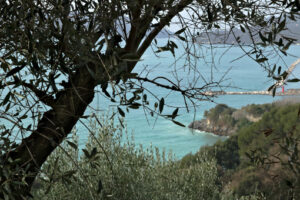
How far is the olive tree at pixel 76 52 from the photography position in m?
1.13

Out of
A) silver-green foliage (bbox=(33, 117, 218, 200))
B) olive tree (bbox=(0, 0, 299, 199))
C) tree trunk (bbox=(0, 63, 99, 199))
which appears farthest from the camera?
silver-green foliage (bbox=(33, 117, 218, 200))

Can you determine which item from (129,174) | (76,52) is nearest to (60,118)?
(76,52)

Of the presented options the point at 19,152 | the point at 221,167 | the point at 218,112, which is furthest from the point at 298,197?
the point at 218,112

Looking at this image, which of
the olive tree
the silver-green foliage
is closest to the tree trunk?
the olive tree

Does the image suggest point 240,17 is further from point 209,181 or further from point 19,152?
point 209,181

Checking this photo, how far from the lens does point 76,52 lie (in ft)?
3.57

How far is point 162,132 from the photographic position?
728 inches

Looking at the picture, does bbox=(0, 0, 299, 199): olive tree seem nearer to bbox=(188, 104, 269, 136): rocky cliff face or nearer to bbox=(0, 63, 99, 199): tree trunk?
bbox=(0, 63, 99, 199): tree trunk

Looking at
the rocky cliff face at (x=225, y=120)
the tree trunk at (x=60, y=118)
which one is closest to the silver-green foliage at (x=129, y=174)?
the tree trunk at (x=60, y=118)

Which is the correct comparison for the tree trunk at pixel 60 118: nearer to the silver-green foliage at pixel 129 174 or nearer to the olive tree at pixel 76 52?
the olive tree at pixel 76 52

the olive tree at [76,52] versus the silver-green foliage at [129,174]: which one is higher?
the olive tree at [76,52]

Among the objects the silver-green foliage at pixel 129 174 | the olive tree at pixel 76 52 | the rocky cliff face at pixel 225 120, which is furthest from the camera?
the rocky cliff face at pixel 225 120

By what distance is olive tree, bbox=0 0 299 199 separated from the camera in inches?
44.6

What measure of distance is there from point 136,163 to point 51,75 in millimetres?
3189
